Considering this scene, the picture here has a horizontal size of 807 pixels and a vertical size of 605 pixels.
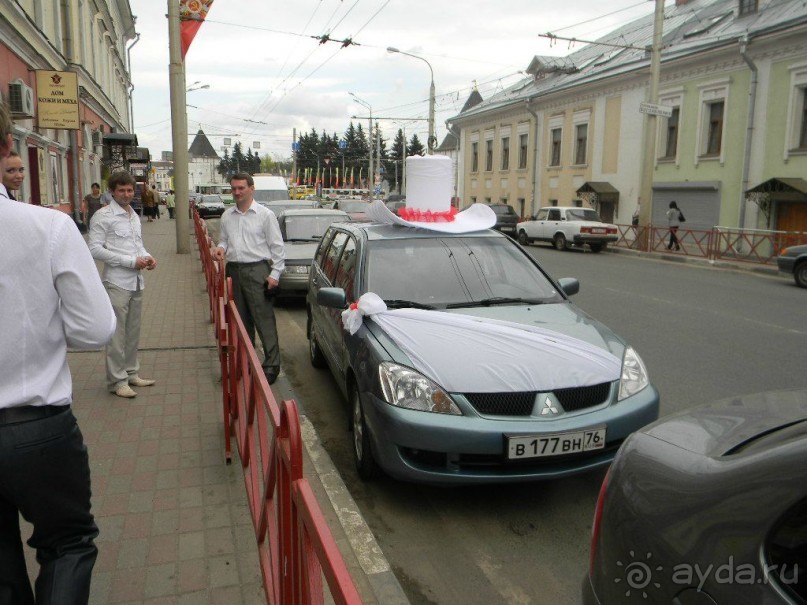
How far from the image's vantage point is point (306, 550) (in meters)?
1.90

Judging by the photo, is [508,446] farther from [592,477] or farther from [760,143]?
[760,143]

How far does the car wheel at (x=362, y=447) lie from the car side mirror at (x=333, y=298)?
68 centimetres

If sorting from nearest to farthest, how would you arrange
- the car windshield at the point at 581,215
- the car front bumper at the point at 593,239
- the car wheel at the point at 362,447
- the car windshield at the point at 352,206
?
the car wheel at the point at 362,447 < the car front bumper at the point at 593,239 < the car windshield at the point at 352,206 < the car windshield at the point at 581,215

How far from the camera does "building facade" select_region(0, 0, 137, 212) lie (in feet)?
43.3

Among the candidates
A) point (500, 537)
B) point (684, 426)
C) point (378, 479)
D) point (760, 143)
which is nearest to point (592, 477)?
point (500, 537)

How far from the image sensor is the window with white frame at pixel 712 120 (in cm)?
2389

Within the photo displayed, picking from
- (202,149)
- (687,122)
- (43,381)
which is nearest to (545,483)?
(43,381)

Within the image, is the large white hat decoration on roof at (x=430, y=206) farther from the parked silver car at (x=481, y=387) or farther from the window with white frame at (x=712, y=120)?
the window with white frame at (x=712, y=120)

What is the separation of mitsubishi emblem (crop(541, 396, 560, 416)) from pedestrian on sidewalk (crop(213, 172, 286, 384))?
3.11 m

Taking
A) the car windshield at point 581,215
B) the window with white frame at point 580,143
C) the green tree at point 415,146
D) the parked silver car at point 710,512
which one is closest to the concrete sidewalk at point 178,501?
the parked silver car at point 710,512

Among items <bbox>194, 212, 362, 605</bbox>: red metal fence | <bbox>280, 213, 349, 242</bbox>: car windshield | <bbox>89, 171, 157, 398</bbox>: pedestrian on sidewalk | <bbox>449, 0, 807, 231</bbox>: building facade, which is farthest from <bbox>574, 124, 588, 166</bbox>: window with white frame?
<bbox>194, 212, 362, 605</bbox>: red metal fence

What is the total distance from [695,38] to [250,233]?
2459 cm

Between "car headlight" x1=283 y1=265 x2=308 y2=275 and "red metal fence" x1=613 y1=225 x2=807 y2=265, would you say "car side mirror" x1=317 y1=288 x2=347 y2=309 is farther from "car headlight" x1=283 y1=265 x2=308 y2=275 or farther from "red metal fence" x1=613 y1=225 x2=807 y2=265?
"red metal fence" x1=613 y1=225 x2=807 y2=265

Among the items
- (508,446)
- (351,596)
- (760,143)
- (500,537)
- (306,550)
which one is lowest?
(500,537)
